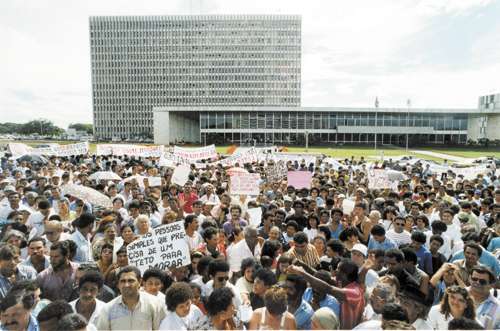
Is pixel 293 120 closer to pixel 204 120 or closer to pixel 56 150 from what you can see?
pixel 204 120

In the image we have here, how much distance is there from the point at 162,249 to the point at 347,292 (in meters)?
2.41

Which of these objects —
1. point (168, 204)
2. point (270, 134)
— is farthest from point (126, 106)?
point (168, 204)

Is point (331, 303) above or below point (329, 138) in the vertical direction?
below

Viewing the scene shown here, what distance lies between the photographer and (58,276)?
457 centimetres

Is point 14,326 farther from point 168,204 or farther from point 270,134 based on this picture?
point 270,134

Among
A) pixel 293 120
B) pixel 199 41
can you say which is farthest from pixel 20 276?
pixel 199 41

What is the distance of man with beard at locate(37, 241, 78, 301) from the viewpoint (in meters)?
4.45

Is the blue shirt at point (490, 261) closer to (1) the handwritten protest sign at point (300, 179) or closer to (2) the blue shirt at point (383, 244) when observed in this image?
(2) the blue shirt at point (383, 244)

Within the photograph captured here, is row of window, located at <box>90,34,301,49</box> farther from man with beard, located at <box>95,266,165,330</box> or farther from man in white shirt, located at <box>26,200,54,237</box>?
man with beard, located at <box>95,266,165,330</box>

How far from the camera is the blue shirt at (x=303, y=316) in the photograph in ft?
12.7

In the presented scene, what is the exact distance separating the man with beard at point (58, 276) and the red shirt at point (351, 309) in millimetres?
3208

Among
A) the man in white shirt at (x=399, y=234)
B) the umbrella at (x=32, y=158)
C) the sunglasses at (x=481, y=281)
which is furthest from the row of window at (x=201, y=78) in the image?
the sunglasses at (x=481, y=281)

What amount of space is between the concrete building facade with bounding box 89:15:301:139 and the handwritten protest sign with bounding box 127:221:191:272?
123m

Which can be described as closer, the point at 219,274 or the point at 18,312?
the point at 18,312
